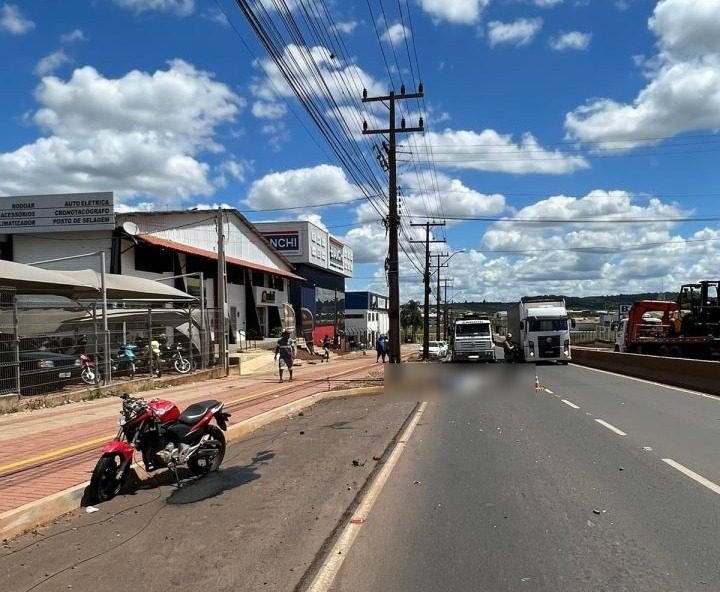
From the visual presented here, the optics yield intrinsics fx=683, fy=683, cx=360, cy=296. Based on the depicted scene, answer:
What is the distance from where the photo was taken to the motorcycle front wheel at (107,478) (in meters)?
7.13

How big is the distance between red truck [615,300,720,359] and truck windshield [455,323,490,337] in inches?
298

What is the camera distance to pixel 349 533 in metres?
5.96

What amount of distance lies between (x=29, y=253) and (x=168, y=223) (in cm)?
771

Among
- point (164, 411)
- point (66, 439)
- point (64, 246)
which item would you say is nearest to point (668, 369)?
point (66, 439)

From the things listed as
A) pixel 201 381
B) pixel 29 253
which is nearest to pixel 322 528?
pixel 201 381

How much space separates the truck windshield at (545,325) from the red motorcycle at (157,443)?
98.3 ft

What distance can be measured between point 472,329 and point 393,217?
12.3m

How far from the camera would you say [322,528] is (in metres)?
6.16

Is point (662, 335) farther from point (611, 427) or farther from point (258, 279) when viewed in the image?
point (258, 279)

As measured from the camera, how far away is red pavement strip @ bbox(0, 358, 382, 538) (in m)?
6.61

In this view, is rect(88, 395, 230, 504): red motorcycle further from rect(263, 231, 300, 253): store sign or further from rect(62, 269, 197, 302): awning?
rect(263, 231, 300, 253): store sign

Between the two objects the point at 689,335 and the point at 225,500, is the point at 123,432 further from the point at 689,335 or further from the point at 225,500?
the point at 689,335

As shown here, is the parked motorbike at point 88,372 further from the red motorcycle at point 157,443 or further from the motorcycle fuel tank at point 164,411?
the motorcycle fuel tank at point 164,411

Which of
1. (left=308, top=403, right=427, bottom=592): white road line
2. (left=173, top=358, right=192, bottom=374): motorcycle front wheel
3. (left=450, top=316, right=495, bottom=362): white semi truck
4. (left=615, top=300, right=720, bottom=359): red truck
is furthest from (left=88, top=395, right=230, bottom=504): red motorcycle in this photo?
(left=450, top=316, right=495, bottom=362): white semi truck
